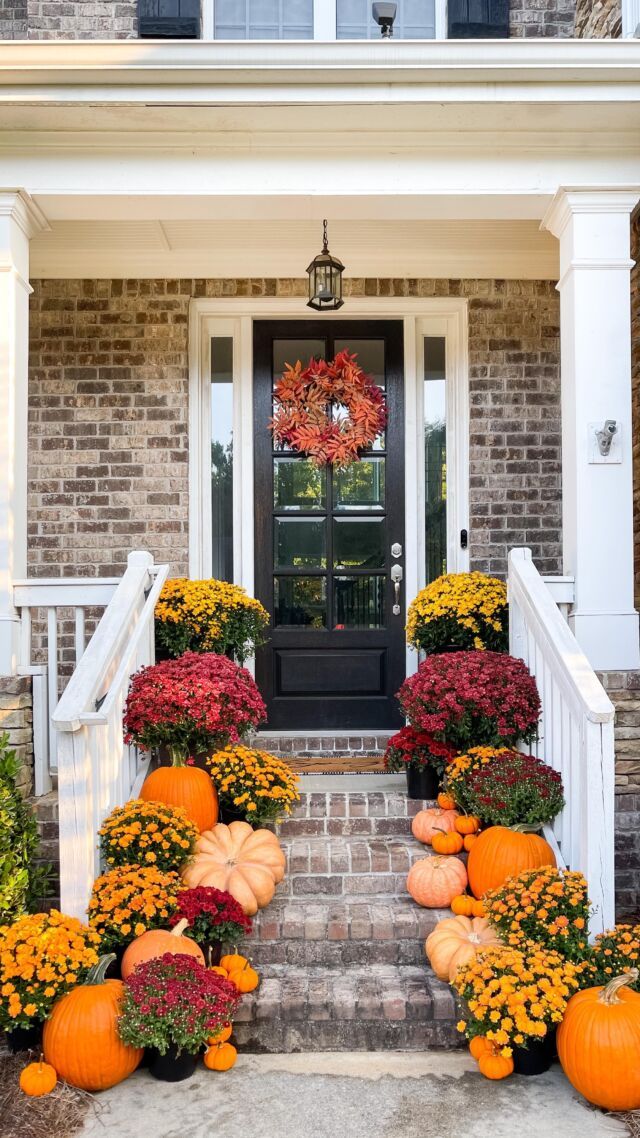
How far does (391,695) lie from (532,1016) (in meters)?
2.88

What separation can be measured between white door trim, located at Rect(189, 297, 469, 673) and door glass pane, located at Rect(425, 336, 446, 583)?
0.15ft

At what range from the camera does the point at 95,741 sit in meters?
3.45

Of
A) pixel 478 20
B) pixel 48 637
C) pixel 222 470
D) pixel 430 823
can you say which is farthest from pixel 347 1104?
pixel 478 20

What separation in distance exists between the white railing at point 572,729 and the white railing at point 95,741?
1.68 metres

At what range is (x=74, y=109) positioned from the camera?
4129 mm

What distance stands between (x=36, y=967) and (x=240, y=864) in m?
0.93

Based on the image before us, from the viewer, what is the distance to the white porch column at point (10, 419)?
4.22 metres

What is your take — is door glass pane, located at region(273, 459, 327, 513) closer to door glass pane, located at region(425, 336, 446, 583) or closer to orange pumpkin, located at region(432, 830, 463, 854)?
door glass pane, located at region(425, 336, 446, 583)

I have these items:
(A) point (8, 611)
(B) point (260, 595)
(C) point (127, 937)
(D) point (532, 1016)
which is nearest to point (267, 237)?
(B) point (260, 595)

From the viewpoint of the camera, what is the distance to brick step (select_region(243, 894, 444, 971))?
344cm

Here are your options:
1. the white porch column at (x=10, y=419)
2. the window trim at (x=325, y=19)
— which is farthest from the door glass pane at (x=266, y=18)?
the white porch column at (x=10, y=419)

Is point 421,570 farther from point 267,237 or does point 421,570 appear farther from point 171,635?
point 267,237

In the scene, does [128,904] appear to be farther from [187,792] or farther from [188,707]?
[188,707]

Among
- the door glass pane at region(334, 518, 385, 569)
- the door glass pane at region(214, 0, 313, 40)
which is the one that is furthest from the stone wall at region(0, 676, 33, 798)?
the door glass pane at region(214, 0, 313, 40)
